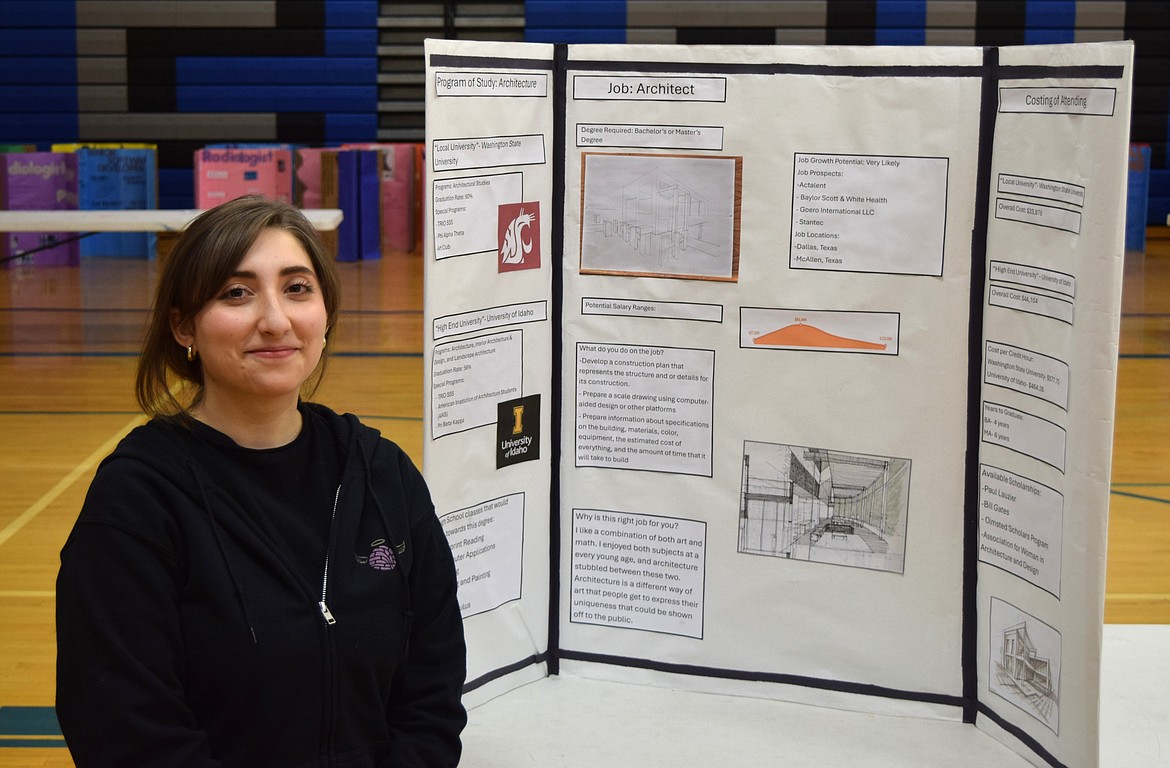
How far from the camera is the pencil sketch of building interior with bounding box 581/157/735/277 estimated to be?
242 centimetres

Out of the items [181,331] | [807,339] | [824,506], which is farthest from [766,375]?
[181,331]

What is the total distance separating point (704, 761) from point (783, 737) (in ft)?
0.59

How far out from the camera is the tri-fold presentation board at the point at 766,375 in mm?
2225

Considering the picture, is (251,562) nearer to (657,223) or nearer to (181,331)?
(181,331)

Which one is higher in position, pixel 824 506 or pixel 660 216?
pixel 660 216

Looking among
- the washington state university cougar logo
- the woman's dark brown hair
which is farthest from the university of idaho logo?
the woman's dark brown hair

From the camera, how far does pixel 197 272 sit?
134cm

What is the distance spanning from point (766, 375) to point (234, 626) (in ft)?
4.55

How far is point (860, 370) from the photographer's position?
2.39 meters

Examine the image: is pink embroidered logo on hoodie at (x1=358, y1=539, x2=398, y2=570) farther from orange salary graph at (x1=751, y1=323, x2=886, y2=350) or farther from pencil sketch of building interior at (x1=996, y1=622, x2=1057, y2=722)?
pencil sketch of building interior at (x1=996, y1=622, x2=1057, y2=722)

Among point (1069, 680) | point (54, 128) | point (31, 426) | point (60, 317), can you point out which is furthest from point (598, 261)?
point (54, 128)

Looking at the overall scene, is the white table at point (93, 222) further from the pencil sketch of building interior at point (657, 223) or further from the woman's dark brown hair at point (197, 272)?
the woman's dark brown hair at point (197, 272)

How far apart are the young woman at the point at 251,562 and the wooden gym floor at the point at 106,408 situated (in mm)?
1394

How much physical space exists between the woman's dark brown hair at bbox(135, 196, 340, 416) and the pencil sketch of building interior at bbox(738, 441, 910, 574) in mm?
1239
